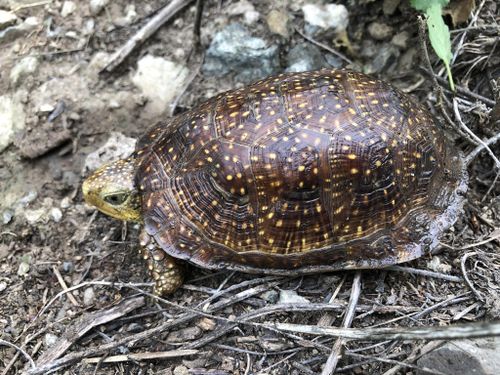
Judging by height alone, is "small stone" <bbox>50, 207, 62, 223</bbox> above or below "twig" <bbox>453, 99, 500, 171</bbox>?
below

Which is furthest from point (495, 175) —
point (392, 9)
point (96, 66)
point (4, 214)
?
point (4, 214)

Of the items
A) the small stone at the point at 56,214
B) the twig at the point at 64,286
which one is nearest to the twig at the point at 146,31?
the small stone at the point at 56,214

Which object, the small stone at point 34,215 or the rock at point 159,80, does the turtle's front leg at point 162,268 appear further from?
the rock at point 159,80

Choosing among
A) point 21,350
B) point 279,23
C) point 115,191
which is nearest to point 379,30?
point 279,23

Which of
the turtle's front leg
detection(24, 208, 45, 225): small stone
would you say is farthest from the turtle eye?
detection(24, 208, 45, 225): small stone

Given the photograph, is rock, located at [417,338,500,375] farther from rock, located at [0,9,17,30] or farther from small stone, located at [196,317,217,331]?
rock, located at [0,9,17,30]

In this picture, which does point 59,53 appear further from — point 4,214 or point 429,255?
point 429,255

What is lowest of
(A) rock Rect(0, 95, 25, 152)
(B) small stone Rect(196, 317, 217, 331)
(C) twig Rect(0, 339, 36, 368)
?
(C) twig Rect(0, 339, 36, 368)
